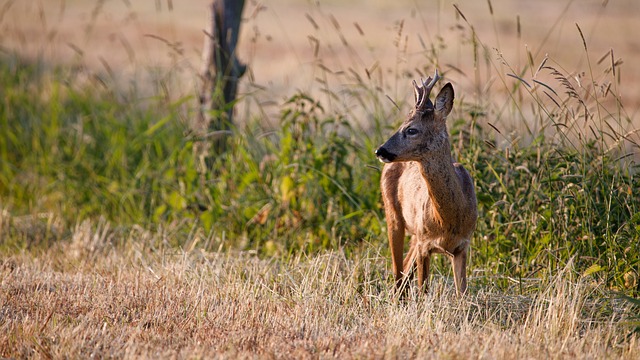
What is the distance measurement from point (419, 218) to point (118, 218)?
11.6 ft

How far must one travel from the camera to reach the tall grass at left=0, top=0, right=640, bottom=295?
20.0 feet

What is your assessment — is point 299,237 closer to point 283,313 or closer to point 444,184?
point 283,313

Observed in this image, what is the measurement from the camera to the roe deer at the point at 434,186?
5.50 m

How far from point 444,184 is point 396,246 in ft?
2.93

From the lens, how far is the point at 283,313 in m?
5.50

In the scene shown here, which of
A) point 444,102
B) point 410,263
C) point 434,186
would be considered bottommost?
point 410,263

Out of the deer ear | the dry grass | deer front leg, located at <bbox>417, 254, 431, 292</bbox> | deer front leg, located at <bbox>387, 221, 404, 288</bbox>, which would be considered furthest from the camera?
deer front leg, located at <bbox>387, 221, 404, 288</bbox>

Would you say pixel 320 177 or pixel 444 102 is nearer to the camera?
pixel 444 102

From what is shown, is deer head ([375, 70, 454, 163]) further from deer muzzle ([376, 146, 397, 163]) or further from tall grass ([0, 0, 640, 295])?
tall grass ([0, 0, 640, 295])

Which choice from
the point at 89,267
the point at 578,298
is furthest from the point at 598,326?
the point at 89,267

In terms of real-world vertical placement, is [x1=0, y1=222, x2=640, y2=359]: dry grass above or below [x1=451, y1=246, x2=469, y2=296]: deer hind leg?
below

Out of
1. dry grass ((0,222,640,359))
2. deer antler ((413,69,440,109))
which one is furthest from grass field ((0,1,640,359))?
deer antler ((413,69,440,109))

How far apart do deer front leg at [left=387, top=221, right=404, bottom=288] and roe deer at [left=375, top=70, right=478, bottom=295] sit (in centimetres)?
16

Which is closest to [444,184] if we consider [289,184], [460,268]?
[460,268]
